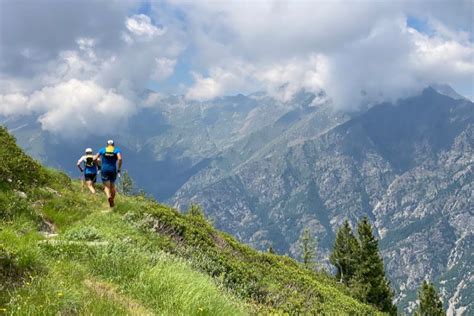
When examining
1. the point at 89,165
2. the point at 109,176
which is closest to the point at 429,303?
the point at 89,165

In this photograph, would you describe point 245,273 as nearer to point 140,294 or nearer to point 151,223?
point 151,223

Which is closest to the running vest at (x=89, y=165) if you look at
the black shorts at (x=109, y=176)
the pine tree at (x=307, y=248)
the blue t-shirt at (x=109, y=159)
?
the blue t-shirt at (x=109, y=159)

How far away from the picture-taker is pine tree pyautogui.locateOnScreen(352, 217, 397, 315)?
6191 centimetres

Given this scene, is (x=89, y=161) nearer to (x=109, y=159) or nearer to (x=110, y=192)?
(x=109, y=159)

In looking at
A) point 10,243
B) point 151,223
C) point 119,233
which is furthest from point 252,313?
point 151,223

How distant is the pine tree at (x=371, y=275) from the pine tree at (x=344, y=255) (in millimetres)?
3707

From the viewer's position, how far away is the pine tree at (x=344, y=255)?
7344 centimetres

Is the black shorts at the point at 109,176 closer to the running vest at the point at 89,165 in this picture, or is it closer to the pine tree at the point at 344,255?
the running vest at the point at 89,165

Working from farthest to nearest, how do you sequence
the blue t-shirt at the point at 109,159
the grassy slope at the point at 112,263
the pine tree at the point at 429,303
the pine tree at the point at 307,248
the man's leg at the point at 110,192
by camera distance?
the pine tree at the point at 307,248
the pine tree at the point at 429,303
the blue t-shirt at the point at 109,159
the man's leg at the point at 110,192
the grassy slope at the point at 112,263

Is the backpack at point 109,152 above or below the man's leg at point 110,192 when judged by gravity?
above

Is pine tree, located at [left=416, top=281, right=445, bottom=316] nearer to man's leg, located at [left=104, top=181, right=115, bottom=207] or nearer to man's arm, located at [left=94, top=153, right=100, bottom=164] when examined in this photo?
man's arm, located at [left=94, top=153, right=100, bottom=164]

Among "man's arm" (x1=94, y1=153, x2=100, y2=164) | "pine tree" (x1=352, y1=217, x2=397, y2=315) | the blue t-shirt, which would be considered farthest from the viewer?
"pine tree" (x1=352, y1=217, x2=397, y2=315)

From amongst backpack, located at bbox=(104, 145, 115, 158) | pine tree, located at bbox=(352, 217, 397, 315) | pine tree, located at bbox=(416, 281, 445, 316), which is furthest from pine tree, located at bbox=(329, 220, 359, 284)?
backpack, located at bbox=(104, 145, 115, 158)

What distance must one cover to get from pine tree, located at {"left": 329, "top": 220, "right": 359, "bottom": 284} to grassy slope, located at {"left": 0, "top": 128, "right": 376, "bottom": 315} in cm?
4982
